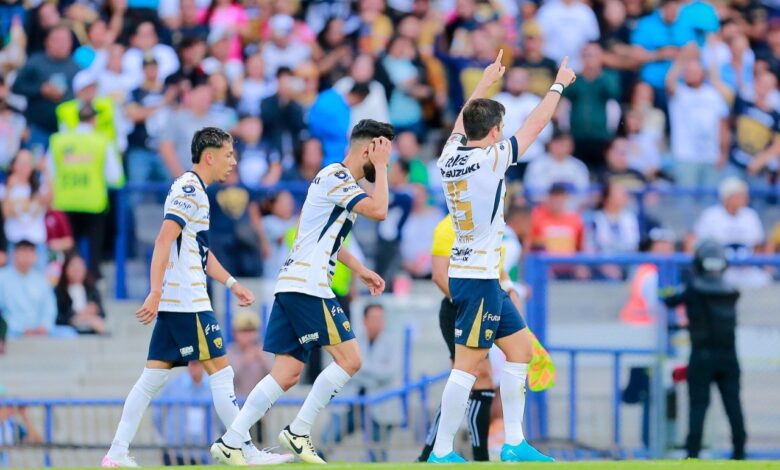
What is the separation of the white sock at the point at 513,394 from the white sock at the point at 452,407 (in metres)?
0.25

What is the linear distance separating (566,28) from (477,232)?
407 inches

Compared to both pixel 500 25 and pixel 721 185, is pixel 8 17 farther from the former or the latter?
pixel 721 185

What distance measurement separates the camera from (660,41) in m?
20.5

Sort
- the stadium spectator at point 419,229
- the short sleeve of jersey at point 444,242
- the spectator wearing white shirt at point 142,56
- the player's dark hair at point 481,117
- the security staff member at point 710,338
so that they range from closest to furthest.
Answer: the player's dark hair at point 481,117
the short sleeve of jersey at point 444,242
the security staff member at point 710,338
the stadium spectator at point 419,229
the spectator wearing white shirt at point 142,56

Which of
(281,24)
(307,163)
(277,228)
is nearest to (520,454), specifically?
(277,228)

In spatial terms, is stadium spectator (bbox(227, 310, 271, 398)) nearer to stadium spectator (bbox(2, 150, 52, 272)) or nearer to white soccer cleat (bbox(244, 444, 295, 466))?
stadium spectator (bbox(2, 150, 52, 272))

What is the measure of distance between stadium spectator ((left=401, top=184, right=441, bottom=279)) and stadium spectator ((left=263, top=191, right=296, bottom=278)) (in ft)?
3.89

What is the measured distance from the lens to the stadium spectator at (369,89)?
18.1 m

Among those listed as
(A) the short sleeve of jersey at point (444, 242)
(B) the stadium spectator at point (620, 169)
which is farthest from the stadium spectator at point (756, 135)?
(A) the short sleeve of jersey at point (444, 242)

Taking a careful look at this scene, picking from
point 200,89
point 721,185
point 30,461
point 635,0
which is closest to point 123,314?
point 200,89

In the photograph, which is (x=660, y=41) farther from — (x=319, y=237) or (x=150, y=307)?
(x=150, y=307)

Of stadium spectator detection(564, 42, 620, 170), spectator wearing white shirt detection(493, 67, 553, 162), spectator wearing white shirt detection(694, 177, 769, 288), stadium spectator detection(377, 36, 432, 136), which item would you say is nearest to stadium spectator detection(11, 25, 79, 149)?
stadium spectator detection(377, 36, 432, 136)

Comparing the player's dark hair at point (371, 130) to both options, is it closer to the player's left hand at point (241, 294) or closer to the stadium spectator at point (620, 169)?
the player's left hand at point (241, 294)

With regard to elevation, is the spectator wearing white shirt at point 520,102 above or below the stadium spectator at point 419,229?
above
